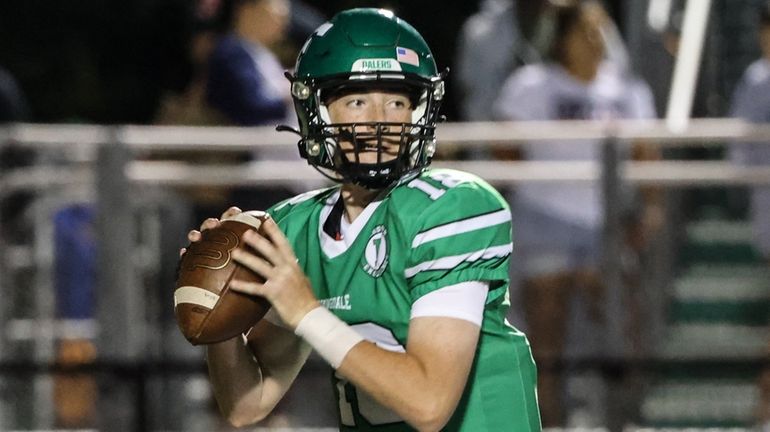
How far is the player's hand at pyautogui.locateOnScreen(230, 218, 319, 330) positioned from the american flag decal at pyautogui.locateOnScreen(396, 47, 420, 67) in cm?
52

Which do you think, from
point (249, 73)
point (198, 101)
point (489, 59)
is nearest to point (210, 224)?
point (249, 73)

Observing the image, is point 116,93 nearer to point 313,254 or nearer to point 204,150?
point 204,150

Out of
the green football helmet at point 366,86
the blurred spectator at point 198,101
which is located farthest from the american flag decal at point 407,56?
the blurred spectator at point 198,101

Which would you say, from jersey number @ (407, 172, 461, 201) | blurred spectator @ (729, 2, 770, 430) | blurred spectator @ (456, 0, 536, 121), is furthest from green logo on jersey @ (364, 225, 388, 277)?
blurred spectator @ (456, 0, 536, 121)

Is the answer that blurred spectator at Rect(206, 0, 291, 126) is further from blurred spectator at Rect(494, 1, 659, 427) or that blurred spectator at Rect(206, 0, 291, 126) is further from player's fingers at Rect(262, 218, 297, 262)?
player's fingers at Rect(262, 218, 297, 262)

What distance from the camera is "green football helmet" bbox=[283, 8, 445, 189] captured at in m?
4.11

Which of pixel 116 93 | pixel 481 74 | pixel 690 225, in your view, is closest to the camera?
pixel 690 225

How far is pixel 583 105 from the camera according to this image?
835cm

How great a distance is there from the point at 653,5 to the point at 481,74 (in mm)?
1266

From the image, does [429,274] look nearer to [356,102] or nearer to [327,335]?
[327,335]

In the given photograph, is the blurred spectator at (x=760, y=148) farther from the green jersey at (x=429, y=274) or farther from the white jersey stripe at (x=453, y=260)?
the white jersey stripe at (x=453, y=260)

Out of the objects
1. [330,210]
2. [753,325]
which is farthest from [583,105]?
[330,210]

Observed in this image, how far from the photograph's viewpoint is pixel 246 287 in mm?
3893

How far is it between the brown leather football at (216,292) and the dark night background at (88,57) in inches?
387
